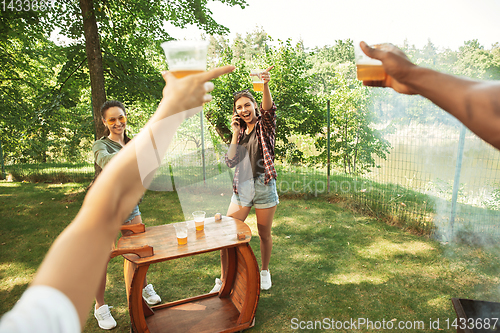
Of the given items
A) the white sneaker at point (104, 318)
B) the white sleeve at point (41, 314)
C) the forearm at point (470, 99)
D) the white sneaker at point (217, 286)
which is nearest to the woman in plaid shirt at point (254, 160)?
the white sneaker at point (217, 286)

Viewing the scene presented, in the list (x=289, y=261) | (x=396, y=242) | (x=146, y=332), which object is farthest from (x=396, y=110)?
(x=146, y=332)

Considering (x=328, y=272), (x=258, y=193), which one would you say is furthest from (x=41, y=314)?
(x=328, y=272)

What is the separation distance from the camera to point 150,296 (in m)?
3.10

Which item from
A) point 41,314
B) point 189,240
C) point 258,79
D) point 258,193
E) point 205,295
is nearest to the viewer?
point 41,314

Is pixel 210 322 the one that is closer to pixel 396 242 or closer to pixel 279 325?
pixel 279 325

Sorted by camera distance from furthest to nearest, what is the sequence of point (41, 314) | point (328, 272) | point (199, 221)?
1. point (328, 272)
2. point (199, 221)
3. point (41, 314)

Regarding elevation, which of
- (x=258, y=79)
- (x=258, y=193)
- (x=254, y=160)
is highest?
(x=258, y=79)

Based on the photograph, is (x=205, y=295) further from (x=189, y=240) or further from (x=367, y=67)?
(x=367, y=67)

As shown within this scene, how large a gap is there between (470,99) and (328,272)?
343 cm

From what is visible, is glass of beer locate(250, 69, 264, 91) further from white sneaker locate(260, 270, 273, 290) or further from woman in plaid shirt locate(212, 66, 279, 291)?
white sneaker locate(260, 270, 273, 290)

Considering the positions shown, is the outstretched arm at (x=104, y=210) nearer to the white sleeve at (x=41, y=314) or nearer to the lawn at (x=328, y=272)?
the white sleeve at (x=41, y=314)

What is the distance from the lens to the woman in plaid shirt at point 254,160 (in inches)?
115

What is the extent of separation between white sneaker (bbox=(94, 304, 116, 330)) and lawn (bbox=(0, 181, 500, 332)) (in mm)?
72

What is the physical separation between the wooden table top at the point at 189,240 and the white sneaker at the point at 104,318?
807 mm
